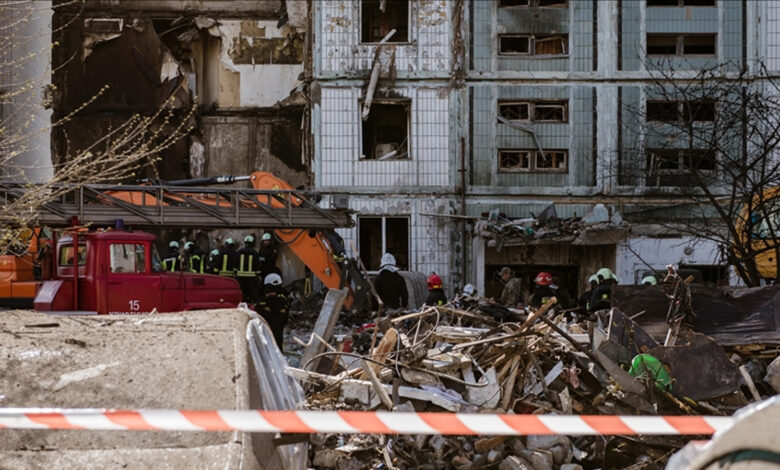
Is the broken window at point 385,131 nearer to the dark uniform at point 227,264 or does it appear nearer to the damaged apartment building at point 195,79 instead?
the damaged apartment building at point 195,79

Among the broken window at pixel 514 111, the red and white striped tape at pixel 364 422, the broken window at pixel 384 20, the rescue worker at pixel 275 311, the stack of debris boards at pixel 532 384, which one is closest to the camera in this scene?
the red and white striped tape at pixel 364 422

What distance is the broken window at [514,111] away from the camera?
25.4 m

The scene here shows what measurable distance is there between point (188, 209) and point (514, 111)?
1130 cm

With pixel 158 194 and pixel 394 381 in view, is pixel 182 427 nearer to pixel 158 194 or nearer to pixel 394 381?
pixel 394 381

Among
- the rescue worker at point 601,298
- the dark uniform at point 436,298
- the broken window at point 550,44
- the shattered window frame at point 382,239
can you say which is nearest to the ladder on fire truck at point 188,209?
the dark uniform at point 436,298

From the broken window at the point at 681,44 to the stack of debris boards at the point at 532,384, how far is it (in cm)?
1634

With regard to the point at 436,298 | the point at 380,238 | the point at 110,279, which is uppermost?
the point at 380,238

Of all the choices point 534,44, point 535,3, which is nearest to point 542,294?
point 534,44

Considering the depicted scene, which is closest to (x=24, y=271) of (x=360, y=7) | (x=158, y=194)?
(x=158, y=194)

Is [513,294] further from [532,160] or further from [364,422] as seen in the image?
[364,422]

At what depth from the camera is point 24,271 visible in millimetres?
15055

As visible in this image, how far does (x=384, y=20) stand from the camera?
84.5 feet

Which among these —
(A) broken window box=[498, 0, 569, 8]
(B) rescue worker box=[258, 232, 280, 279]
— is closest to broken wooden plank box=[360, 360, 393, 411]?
(B) rescue worker box=[258, 232, 280, 279]

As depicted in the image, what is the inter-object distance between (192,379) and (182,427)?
0.88 metres
